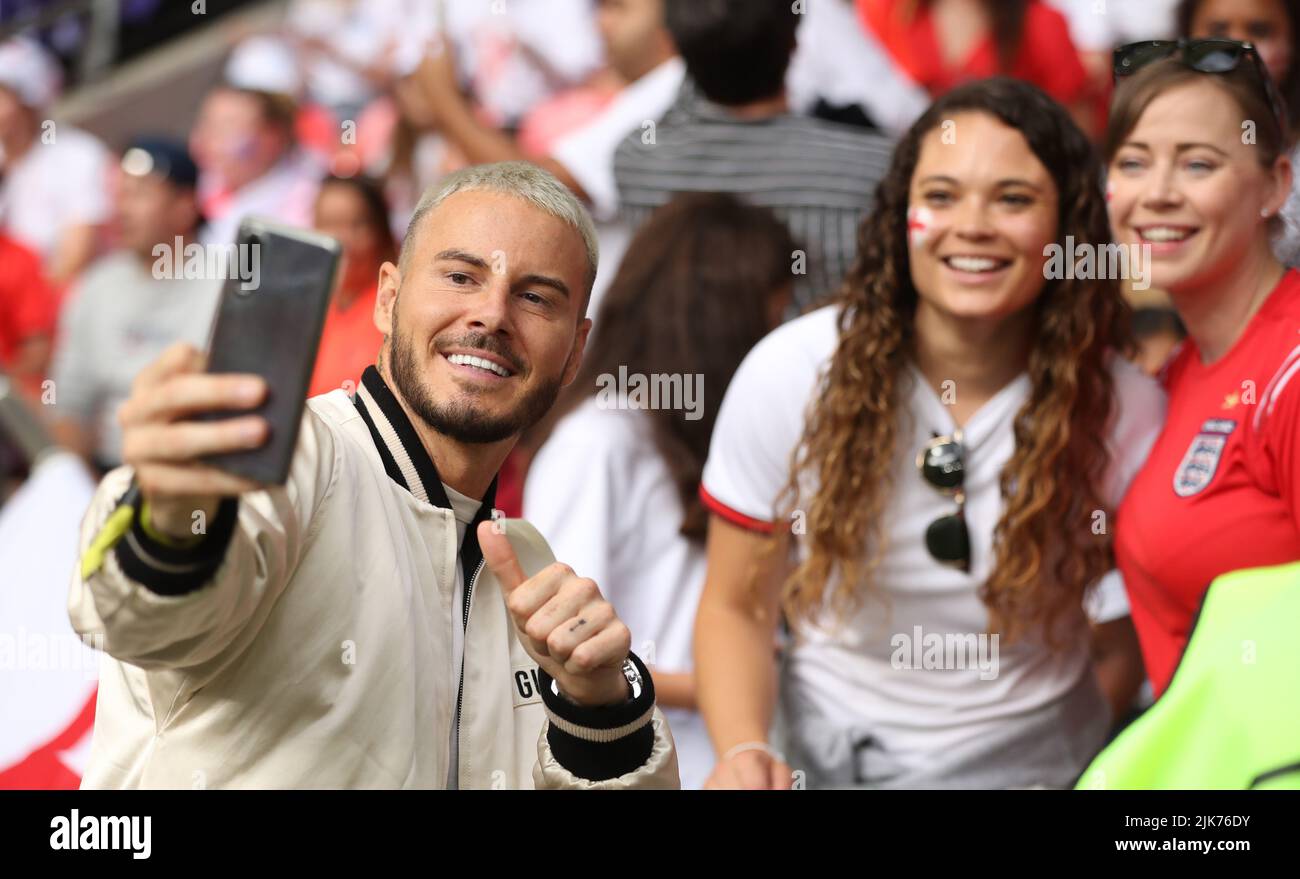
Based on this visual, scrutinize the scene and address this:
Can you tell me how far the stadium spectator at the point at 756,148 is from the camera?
3342 millimetres

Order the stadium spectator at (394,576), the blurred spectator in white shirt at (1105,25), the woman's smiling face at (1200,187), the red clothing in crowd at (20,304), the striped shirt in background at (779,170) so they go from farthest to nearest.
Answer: the red clothing in crowd at (20,304), the blurred spectator in white shirt at (1105,25), the striped shirt in background at (779,170), the woman's smiling face at (1200,187), the stadium spectator at (394,576)

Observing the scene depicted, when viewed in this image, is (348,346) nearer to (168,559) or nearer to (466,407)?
(466,407)

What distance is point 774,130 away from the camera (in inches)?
136

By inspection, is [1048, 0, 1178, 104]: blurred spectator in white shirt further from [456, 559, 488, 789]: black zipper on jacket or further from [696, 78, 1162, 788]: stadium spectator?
[456, 559, 488, 789]: black zipper on jacket

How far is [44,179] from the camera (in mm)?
6355

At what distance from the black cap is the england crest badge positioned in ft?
A: 11.5

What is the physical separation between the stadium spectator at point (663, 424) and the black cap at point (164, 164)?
89.4 inches

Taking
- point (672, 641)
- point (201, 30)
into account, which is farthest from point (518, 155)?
point (201, 30)

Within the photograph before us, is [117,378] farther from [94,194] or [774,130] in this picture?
[774,130]

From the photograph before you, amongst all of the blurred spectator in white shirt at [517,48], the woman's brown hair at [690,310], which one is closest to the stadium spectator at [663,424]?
the woman's brown hair at [690,310]

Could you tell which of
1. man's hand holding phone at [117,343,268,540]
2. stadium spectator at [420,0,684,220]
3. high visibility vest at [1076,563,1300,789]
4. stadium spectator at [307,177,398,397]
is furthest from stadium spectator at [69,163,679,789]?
stadium spectator at [307,177,398,397]

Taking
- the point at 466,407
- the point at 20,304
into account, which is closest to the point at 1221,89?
the point at 466,407

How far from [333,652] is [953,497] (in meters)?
1.46

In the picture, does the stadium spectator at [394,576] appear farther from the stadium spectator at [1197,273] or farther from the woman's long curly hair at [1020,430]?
the stadium spectator at [1197,273]
